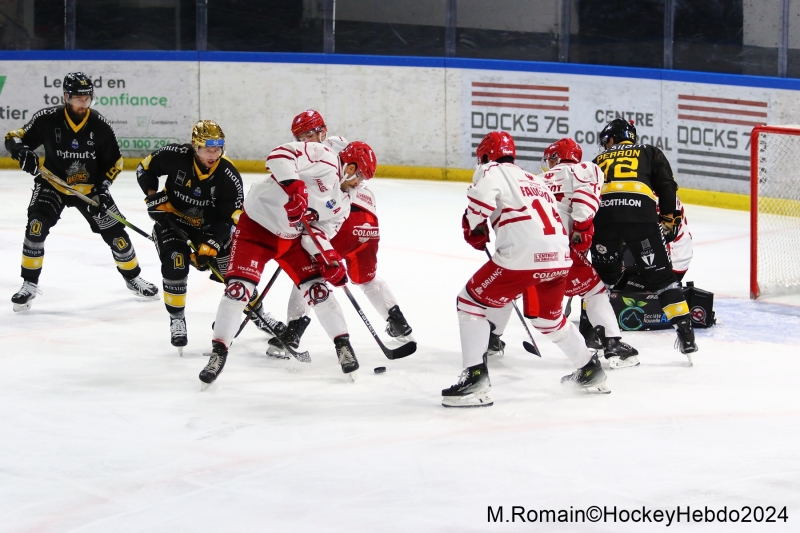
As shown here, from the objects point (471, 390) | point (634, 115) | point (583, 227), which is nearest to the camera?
point (471, 390)

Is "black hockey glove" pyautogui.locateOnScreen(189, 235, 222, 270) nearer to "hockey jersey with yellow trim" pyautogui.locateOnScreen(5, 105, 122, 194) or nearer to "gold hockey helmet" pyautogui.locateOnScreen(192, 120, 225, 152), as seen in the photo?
"gold hockey helmet" pyautogui.locateOnScreen(192, 120, 225, 152)

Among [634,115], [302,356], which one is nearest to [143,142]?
[634,115]

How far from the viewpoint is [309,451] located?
12.0 ft

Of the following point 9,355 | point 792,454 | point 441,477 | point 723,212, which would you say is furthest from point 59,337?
point 723,212

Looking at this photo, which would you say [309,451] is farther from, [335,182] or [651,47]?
[651,47]

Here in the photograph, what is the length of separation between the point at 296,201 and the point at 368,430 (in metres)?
0.96

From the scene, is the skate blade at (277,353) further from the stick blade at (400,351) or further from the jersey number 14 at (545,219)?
the jersey number 14 at (545,219)

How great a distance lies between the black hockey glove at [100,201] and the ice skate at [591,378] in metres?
2.88

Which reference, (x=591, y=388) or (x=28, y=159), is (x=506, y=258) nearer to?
(x=591, y=388)

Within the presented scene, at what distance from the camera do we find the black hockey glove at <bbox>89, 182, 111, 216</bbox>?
19.3ft

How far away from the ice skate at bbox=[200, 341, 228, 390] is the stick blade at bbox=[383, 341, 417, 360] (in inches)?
29.0

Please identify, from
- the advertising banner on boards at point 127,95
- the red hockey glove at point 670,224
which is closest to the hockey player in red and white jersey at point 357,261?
the red hockey glove at point 670,224

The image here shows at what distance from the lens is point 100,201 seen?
5.88m

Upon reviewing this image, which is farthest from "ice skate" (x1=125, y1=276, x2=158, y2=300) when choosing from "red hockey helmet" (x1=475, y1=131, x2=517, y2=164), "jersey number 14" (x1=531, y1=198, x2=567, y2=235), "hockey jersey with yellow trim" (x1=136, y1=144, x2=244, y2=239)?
"jersey number 14" (x1=531, y1=198, x2=567, y2=235)
